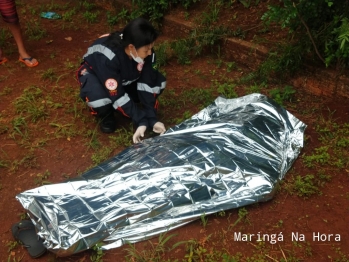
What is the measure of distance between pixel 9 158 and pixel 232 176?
1.70 meters

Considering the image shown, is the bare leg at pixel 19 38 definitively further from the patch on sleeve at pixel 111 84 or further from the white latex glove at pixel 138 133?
the white latex glove at pixel 138 133

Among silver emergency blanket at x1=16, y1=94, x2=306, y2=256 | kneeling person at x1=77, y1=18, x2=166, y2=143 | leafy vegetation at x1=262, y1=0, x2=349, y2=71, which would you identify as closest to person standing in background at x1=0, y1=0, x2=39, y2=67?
kneeling person at x1=77, y1=18, x2=166, y2=143

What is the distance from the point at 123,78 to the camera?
3186 millimetres

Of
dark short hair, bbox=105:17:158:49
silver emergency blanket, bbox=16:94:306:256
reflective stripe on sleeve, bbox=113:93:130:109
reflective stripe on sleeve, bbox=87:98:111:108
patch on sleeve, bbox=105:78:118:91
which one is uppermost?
dark short hair, bbox=105:17:158:49

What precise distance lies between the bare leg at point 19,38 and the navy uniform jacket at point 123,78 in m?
1.46

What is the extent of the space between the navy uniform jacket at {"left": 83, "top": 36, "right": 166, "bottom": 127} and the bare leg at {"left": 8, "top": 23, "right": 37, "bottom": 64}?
4.78 ft

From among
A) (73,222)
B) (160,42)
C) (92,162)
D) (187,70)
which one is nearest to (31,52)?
(160,42)

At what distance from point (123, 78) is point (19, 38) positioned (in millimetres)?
1743

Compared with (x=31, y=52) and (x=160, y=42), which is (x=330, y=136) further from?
(x=31, y=52)

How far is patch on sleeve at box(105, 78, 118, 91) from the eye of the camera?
3025mm

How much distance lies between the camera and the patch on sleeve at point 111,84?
9.93ft

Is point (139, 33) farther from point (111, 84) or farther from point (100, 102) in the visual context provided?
point (100, 102)

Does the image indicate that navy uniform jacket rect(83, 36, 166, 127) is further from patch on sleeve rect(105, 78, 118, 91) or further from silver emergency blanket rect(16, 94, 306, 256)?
silver emergency blanket rect(16, 94, 306, 256)

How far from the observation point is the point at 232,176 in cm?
268
